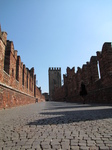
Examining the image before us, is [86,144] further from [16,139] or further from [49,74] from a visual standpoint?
[49,74]

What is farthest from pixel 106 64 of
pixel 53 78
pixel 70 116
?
pixel 53 78

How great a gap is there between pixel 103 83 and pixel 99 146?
10421mm

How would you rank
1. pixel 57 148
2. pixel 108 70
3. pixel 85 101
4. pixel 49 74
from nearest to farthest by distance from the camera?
pixel 57 148 < pixel 108 70 < pixel 85 101 < pixel 49 74

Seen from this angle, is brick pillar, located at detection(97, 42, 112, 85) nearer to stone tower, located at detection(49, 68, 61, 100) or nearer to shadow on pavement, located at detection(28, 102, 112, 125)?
shadow on pavement, located at detection(28, 102, 112, 125)

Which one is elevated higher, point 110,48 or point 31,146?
point 110,48

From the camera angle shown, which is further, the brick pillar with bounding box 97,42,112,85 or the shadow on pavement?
the brick pillar with bounding box 97,42,112,85

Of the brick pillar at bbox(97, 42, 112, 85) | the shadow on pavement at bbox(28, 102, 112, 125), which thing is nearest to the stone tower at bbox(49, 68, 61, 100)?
the brick pillar at bbox(97, 42, 112, 85)

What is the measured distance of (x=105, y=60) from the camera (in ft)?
38.0

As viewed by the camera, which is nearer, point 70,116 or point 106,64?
point 70,116

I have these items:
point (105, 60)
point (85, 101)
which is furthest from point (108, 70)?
point (85, 101)

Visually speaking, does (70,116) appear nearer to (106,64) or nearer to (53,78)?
(106,64)

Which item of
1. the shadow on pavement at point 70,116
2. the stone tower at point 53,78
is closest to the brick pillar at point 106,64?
the shadow on pavement at point 70,116

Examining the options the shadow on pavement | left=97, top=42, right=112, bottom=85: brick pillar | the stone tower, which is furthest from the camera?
the stone tower

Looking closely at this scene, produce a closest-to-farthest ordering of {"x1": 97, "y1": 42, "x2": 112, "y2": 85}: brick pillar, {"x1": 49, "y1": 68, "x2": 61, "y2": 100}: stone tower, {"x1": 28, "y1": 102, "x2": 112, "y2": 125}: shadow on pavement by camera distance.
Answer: {"x1": 28, "y1": 102, "x2": 112, "y2": 125}: shadow on pavement, {"x1": 97, "y1": 42, "x2": 112, "y2": 85}: brick pillar, {"x1": 49, "y1": 68, "x2": 61, "y2": 100}: stone tower
